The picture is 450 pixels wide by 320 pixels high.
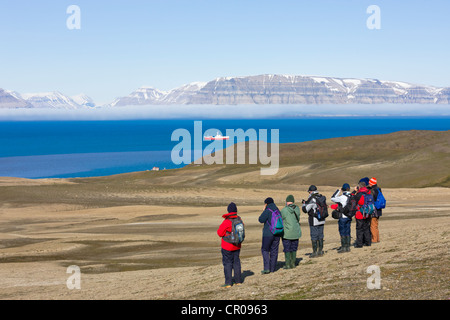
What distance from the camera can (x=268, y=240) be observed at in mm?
12391

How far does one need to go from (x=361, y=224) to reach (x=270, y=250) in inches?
125

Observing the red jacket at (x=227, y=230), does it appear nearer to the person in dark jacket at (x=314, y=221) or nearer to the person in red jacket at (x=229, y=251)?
the person in red jacket at (x=229, y=251)

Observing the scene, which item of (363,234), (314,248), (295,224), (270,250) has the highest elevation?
(295,224)

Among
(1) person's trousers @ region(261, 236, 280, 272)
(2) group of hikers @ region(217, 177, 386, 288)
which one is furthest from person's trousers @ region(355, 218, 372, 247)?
(1) person's trousers @ region(261, 236, 280, 272)

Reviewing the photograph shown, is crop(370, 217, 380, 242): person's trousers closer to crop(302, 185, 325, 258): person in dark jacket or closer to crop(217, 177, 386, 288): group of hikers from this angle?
crop(217, 177, 386, 288): group of hikers

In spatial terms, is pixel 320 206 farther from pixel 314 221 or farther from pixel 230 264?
pixel 230 264

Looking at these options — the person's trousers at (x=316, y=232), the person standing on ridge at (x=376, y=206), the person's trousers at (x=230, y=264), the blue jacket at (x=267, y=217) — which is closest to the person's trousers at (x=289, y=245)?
the blue jacket at (x=267, y=217)

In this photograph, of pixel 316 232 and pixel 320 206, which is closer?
pixel 320 206

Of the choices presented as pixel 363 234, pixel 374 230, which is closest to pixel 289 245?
pixel 363 234

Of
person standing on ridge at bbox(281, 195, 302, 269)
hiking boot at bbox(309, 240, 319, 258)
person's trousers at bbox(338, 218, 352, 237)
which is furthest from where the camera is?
hiking boot at bbox(309, 240, 319, 258)

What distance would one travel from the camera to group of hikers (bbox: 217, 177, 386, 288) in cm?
1155

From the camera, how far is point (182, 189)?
40.0 meters
